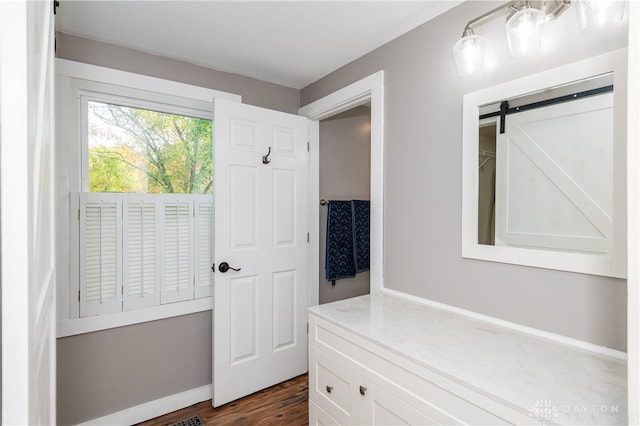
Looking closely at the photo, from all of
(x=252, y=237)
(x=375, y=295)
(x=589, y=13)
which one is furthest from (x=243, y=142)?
(x=589, y=13)

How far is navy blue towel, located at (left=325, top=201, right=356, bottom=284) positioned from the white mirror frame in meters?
1.37

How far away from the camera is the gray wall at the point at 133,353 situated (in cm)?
183

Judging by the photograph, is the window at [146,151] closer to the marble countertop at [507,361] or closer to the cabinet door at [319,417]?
the marble countertop at [507,361]

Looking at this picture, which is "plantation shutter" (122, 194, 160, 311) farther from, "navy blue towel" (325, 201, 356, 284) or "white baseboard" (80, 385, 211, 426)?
"navy blue towel" (325, 201, 356, 284)

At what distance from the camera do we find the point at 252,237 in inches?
90.0

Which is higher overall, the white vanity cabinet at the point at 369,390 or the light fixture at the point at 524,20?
the light fixture at the point at 524,20

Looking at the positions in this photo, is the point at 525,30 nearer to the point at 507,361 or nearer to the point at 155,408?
the point at 507,361

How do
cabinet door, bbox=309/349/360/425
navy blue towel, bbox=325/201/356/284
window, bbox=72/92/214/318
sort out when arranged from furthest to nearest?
navy blue towel, bbox=325/201/356/284 → window, bbox=72/92/214/318 → cabinet door, bbox=309/349/360/425

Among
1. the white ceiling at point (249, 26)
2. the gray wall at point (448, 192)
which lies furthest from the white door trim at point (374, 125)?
the white ceiling at point (249, 26)

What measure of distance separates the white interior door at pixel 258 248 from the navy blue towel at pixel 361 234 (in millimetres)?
520

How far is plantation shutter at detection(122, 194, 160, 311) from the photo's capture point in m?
2.00

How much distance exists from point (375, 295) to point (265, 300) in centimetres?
88

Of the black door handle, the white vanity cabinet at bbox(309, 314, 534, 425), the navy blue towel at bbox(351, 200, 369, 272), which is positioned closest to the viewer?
the white vanity cabinet at bbox(309, 314, 534, 425)
